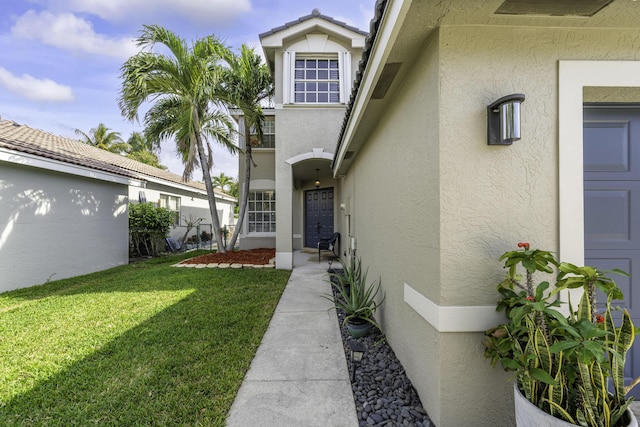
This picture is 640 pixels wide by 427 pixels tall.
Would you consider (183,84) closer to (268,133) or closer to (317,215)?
(268,133)

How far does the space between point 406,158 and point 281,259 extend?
6389mm

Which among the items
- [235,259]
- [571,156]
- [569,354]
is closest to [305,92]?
[235,259]

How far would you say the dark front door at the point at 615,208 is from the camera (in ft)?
7.34

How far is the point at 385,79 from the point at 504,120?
53.3 inches

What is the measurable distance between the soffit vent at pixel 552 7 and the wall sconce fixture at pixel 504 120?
624 millimetres

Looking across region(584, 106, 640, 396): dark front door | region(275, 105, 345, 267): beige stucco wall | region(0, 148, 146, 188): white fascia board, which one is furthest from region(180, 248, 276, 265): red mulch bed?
region(584, 106, 640, 396): dark front door

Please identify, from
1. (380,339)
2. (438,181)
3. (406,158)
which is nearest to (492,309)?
(438,181)

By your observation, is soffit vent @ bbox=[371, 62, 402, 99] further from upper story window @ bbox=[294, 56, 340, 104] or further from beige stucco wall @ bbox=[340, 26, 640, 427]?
upper story window @ bbox=[294, 56, 340, 104]

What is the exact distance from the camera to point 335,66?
358 inches

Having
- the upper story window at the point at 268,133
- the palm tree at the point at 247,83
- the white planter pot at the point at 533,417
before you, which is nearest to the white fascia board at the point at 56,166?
the palm tree at the point at 247,83

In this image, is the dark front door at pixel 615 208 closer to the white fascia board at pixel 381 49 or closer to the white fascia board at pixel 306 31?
the white fascia board at pixel 381 49

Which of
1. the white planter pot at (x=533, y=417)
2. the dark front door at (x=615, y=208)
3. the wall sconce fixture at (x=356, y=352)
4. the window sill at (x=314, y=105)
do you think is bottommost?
the wall sconce fixture at (x=356, y=352)

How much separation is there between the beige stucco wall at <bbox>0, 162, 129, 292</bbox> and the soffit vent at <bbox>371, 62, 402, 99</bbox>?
8924 millimetres

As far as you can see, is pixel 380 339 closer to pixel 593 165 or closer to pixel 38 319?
pixel 593 165
